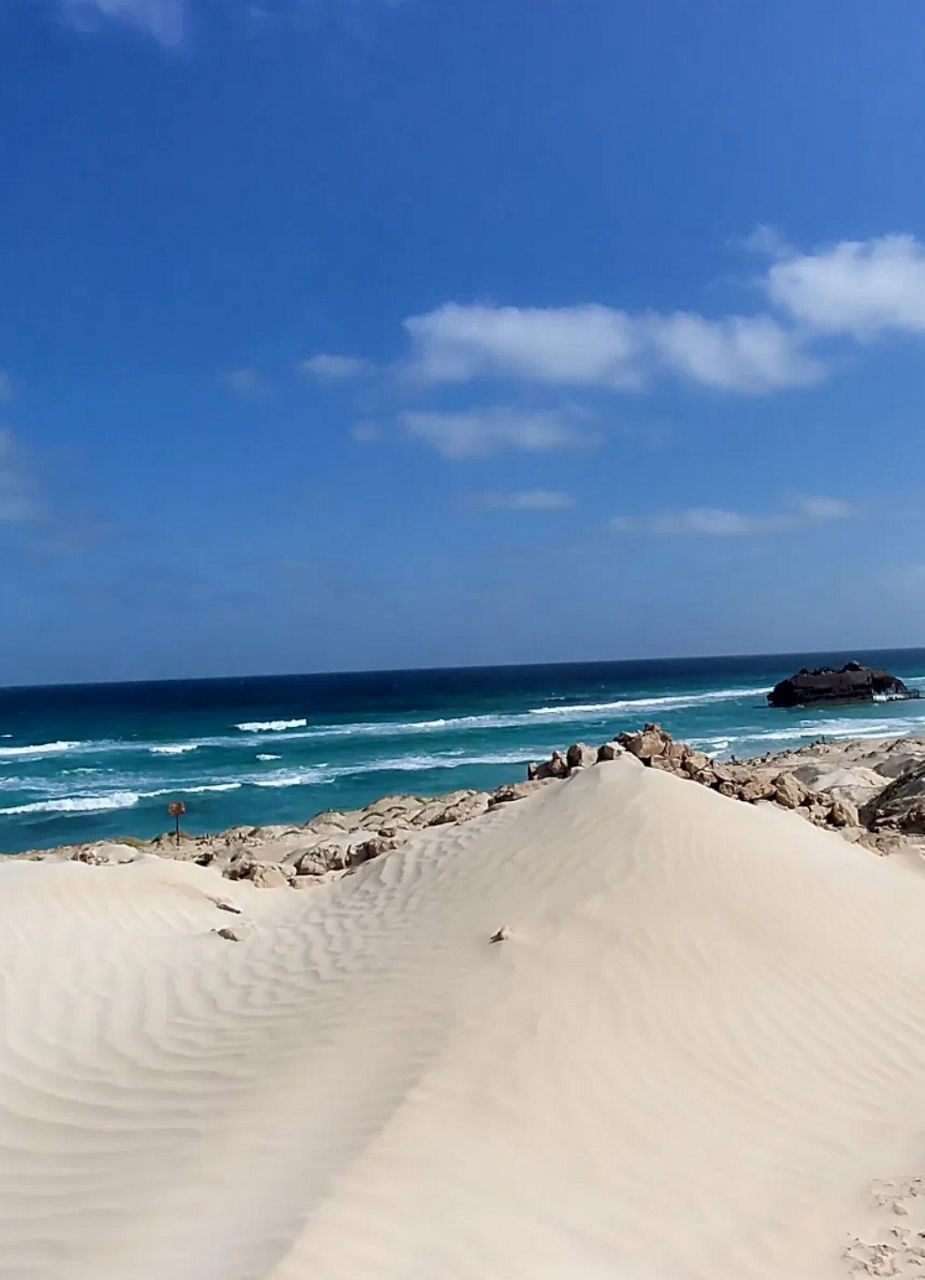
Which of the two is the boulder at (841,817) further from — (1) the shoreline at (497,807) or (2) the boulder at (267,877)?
(2) the boulder at (267,877)

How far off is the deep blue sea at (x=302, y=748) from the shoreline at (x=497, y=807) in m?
5.94

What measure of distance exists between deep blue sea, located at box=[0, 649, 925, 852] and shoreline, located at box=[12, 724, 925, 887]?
19.5ft

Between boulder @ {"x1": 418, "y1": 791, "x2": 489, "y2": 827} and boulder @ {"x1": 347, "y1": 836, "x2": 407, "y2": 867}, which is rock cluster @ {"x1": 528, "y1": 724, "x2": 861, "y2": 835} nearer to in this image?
boulder @ {"x1": 418, "y1": 791, "x2": 489, "y2": 827}

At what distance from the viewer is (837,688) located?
58.8m

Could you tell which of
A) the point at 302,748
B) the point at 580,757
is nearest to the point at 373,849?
the point at 580,757

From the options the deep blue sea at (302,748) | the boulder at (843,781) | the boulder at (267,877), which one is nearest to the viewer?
the boulder at (267,877)

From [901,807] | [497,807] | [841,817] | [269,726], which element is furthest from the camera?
[269,726]

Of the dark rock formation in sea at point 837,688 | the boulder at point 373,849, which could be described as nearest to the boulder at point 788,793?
the boulder at point 373,849

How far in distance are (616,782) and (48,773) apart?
3167 cm

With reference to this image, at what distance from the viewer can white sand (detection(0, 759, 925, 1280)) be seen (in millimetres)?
3871

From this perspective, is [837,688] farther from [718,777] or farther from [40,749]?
[718,777]

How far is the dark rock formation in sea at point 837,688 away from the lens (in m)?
57.7

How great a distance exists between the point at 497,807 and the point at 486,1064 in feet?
18.7

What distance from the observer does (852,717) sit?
1919 inches
